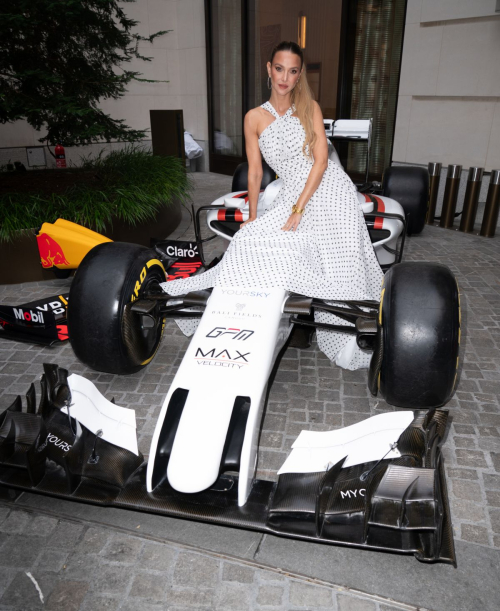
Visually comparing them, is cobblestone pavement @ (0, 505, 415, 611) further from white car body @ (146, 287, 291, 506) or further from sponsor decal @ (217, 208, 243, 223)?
sponsor decal @ (217, 208, 243, 223)

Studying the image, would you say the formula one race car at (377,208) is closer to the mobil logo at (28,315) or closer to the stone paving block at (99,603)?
the mobil logo at (28,315)

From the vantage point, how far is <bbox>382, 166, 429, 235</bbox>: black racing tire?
5520mm

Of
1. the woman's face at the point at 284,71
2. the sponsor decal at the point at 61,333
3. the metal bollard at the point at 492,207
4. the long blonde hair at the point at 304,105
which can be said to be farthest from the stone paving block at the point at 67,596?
the metal bollard at the point at 492,207

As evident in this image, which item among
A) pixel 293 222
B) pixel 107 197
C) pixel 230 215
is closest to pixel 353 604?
pixel 293 222

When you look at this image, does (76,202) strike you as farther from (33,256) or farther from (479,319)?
(479,319)

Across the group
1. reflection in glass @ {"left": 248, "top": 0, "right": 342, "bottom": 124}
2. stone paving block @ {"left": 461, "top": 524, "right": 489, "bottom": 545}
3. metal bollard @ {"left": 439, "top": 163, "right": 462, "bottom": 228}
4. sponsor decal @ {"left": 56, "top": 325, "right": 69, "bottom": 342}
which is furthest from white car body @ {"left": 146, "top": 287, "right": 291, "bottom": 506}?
reflection in glass @ {"left": 248, "top": 0, "right": 342, "bottom": 124}

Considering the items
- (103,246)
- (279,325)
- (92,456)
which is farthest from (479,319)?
(92,456)

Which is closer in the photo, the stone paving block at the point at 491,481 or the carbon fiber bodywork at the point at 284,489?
the carbon fiber bodywork at the point at 284,489

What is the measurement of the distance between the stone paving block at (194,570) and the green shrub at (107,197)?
3841mm

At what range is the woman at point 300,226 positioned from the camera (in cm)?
270

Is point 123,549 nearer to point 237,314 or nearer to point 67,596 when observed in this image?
point 67,596

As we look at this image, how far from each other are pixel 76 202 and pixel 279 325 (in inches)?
147

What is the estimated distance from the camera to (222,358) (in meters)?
2.14

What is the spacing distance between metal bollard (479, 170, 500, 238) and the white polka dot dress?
3861mm
